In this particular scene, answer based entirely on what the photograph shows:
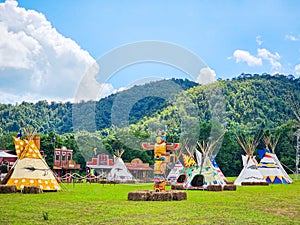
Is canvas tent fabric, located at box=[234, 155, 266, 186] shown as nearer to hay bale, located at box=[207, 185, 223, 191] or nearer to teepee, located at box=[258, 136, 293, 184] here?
teepee, located at box=[258, 136, 293, 184]

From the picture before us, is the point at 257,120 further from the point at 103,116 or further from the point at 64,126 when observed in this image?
the point at 64,126

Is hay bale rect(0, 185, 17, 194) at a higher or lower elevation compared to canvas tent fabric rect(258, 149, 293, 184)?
lower

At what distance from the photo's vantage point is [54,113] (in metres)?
51.3

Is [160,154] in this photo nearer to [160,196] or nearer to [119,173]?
[160,196]

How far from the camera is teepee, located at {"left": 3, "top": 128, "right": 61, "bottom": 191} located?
Answer: 47.8 feet

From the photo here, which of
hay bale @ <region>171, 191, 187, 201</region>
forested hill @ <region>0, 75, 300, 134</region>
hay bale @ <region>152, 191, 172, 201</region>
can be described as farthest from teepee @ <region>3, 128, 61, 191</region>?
forested hill @ <region>0, 75, 300, 134</region>

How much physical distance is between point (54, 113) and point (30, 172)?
123ft

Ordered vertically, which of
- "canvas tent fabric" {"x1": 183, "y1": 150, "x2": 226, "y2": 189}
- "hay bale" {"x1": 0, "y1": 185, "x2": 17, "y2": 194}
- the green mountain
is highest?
the green mountain

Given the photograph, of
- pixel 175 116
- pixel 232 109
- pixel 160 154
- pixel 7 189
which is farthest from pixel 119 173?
pixel 232 109

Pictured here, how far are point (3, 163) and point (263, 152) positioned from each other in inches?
701

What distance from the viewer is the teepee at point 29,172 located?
14578 mm

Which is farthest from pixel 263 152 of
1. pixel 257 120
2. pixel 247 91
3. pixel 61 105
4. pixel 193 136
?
pixel 61 105

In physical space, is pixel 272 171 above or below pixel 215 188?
above

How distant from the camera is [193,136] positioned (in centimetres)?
4262
